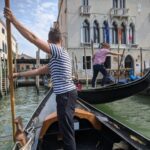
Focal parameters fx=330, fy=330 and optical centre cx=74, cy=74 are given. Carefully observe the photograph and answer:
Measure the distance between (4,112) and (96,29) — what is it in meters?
10.0

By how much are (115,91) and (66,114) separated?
103 inches

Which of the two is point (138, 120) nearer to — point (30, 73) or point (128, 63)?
point (30, 73)

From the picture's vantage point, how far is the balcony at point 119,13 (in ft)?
51.1

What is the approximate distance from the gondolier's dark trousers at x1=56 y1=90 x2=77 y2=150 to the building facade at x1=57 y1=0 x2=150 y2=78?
12.9 meters

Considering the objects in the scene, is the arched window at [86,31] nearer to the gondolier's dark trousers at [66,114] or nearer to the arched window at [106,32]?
the arched window at [106,32]

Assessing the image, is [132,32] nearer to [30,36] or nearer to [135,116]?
[135,116]

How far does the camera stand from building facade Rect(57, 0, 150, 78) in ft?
49.1

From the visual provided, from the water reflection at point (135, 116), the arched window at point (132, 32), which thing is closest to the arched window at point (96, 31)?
the arched window at point (132, 32)

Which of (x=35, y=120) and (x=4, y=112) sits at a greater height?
(x=35, y=120)

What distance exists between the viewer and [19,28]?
141 cm

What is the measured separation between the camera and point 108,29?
1544 centimetres

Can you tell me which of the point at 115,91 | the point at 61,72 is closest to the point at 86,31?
the point at 115,91

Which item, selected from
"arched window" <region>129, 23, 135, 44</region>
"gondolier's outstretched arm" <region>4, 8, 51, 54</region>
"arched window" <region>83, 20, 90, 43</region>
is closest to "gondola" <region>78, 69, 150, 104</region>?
"gondolier's outstretched arm" <region>4, 8, 51, 54</region>

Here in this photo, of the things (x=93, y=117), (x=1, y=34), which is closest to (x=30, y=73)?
(x=93, y=117)
